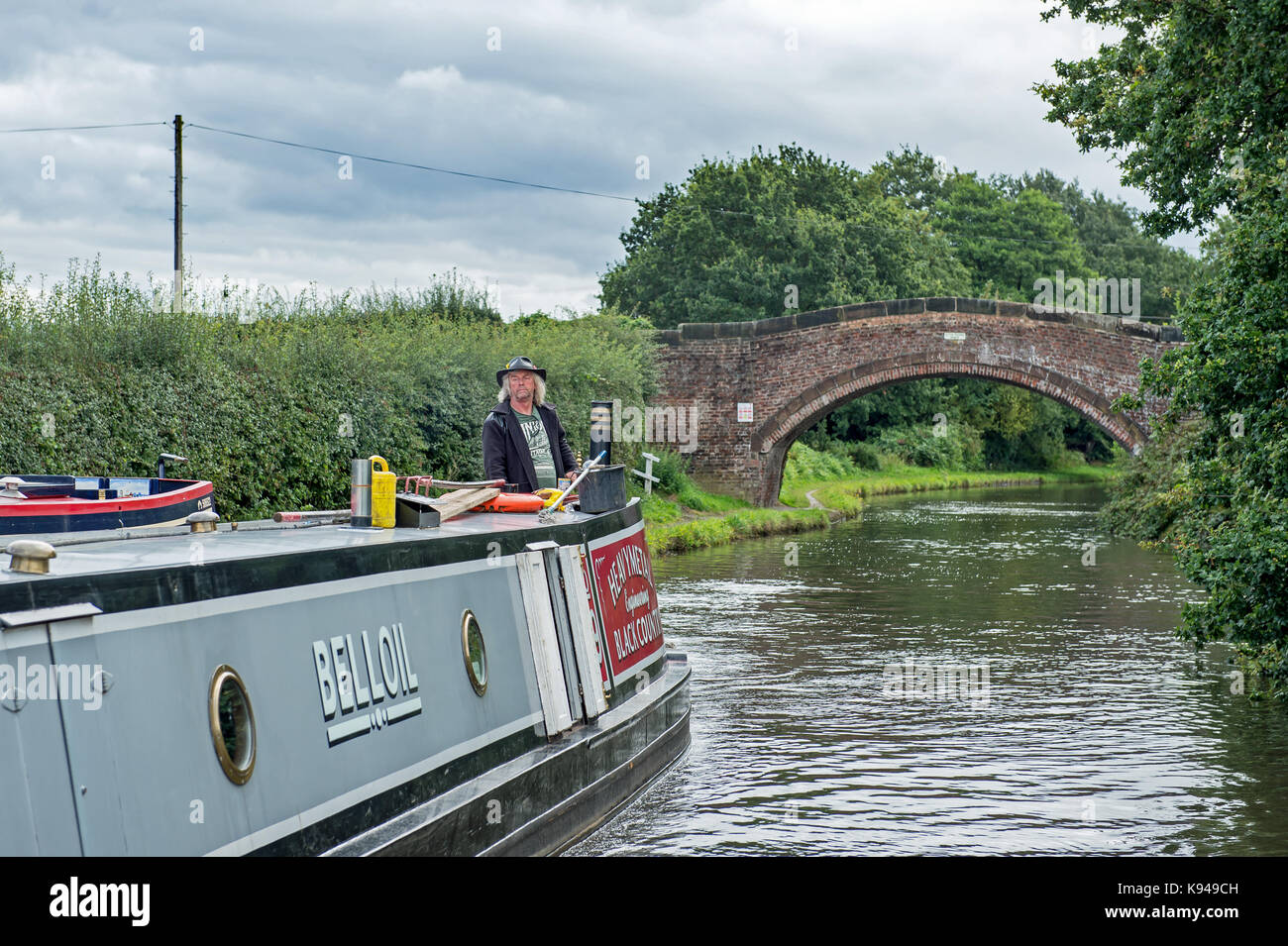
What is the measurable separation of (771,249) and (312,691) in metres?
35.6

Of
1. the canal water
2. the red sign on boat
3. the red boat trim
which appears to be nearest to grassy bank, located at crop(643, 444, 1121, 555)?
the canal water

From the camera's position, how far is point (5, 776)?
2.57 m

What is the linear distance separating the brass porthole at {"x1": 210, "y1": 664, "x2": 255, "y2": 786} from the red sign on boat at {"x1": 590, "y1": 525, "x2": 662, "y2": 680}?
2638 mm

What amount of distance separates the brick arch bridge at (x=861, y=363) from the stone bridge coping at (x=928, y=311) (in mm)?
21

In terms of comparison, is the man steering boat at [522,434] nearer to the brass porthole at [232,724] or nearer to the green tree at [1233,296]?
the brass porthole at [232,724]

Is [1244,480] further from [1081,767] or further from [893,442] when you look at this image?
[893,442]

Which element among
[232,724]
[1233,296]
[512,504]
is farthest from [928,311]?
[232,724]

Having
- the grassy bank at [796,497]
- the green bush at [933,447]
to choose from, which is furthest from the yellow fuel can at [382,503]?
the green bush at [933,447]

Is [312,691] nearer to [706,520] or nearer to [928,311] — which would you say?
[706,520]

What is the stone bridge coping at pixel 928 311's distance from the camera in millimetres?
22859

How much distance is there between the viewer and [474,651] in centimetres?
462
